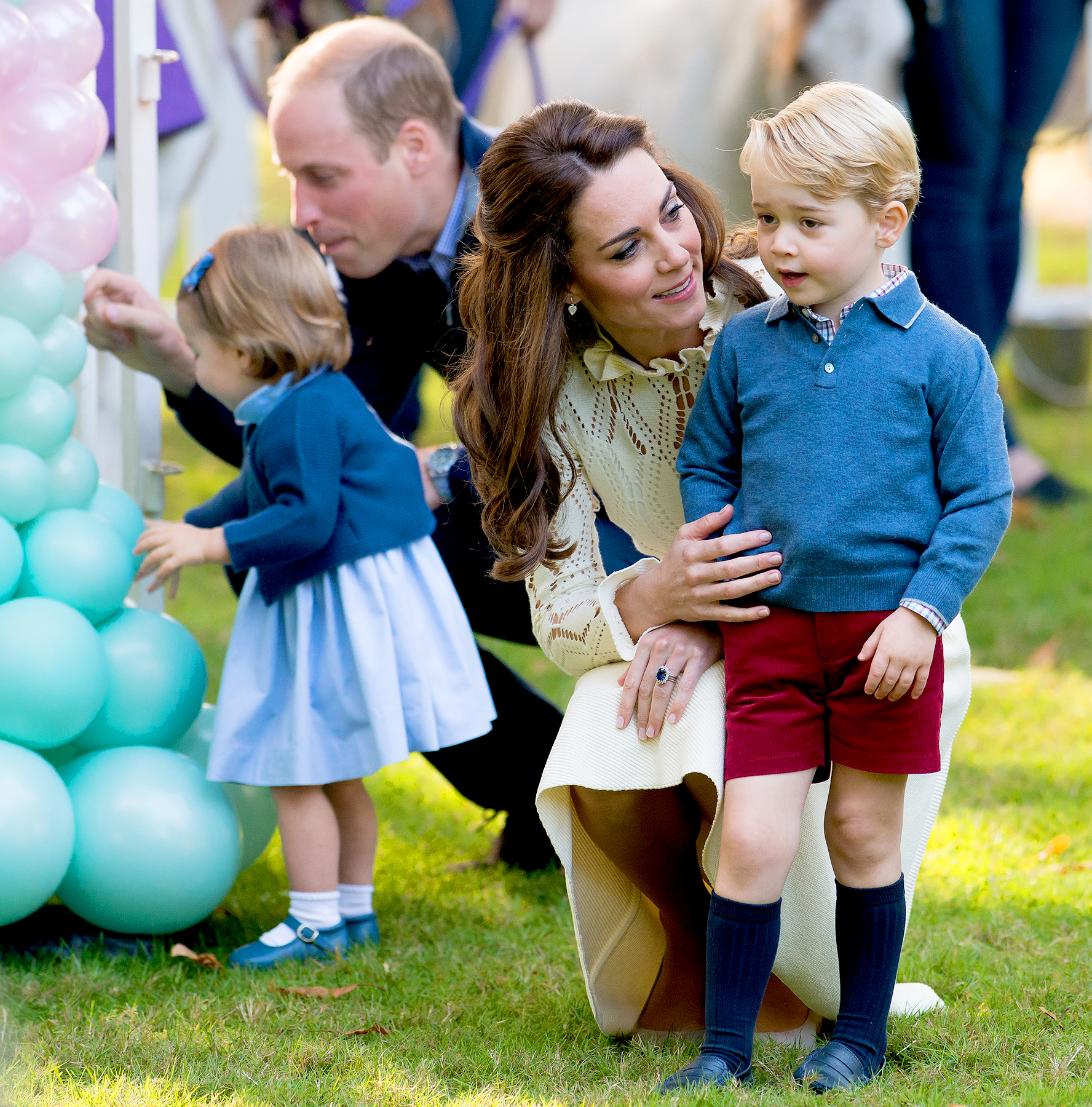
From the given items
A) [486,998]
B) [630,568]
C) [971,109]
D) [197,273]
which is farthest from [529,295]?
[971,109]

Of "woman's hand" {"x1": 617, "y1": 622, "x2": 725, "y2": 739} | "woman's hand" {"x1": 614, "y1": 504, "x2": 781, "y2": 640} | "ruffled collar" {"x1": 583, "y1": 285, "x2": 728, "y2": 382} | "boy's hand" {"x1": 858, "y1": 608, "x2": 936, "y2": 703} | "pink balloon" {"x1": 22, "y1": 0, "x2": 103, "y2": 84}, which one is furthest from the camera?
"pink balloon" {"x1": 22, "y1": 0, "x2": 103, "y2": 84}

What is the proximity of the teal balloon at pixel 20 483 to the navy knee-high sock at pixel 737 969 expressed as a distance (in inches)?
50.2

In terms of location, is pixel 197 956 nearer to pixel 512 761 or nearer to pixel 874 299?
pixel 512 761

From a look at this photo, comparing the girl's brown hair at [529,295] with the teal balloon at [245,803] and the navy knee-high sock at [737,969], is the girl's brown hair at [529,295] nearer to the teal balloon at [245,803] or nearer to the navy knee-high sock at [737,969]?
the navy knee-high sock at [737,969]

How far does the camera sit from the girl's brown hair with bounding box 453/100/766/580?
1.99 metres

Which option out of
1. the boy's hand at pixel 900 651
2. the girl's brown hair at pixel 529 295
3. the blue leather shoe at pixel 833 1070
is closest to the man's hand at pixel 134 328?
the girl's brown hair at pixel 529 295

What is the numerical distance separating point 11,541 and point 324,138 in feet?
3.10

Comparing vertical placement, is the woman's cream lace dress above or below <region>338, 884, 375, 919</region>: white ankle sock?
above

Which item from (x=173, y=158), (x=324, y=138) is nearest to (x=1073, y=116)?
(x=173, y=158)

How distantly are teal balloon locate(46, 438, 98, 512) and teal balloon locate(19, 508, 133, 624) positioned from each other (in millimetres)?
21

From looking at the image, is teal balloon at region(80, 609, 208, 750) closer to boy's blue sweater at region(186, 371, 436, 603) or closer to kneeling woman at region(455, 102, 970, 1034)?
boy's blue sweater at region(186, 371, 436, 603)

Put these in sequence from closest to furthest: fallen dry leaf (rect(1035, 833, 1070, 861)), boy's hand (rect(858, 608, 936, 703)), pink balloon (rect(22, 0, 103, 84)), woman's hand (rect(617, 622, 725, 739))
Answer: boy's hand (rect(858, 608, 936, 703)) < woman's hand (rect(617, 622, 725, 739)) < pink balloon (rect(22, 0, 103, 84)) < fallen dry leaf (rect(1035, 833, 1070, 861))

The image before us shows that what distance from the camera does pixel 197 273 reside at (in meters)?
2.55

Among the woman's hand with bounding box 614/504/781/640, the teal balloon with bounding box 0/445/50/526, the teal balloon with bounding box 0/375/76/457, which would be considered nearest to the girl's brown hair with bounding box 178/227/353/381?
the teal balloon with bounding box 0/375/76/457
